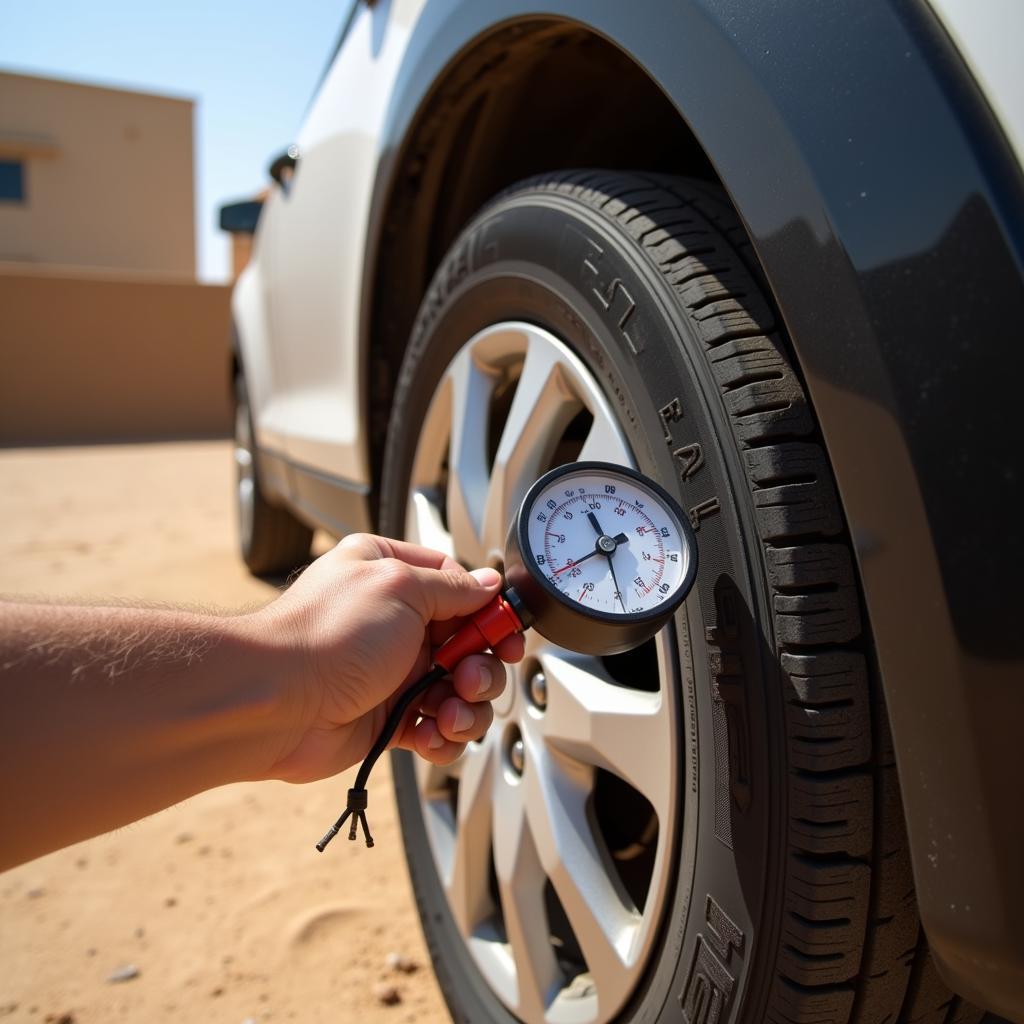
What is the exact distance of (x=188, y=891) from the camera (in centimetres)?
210

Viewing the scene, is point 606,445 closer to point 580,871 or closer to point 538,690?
point 538,690

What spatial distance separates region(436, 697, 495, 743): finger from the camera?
1185mm

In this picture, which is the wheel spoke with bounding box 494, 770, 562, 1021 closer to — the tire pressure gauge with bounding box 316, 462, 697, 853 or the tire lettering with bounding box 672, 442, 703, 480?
the tire pressure gauge with bounding box 316, 462, 697, 853

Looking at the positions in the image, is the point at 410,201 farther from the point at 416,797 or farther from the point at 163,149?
the point at 163,149

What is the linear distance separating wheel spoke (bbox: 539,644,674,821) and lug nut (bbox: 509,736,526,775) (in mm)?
118

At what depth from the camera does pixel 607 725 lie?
1201 mm

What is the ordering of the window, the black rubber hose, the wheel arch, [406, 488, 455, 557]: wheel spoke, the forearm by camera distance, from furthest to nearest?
the window
[406, 488, 455, 557]: wheel spoke
the black rubber hose
the forearm
the wheel arch

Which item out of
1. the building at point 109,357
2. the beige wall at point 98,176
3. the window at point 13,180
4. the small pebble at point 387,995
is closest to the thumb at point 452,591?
the small pebble at point 387,995

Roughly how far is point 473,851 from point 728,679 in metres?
0.76

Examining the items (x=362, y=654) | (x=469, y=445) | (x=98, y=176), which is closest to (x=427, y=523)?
(x=469, y=445)

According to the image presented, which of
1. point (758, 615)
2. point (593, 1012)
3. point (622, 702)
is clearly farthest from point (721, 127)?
point (593, 1012)

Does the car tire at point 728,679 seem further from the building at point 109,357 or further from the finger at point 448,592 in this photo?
the building at point 109,357

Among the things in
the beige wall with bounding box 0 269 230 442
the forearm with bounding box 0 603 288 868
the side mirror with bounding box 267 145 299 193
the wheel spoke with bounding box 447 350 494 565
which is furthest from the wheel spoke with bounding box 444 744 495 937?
the beige wall with bounding box 0 269 230 442

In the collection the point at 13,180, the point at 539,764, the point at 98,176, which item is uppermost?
the point at 98,176
